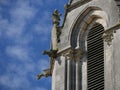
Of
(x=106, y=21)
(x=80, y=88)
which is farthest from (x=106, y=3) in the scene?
(x=80, y=88)

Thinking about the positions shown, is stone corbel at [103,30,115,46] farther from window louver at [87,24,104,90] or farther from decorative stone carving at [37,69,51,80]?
decorative stone carving at [37,69,51,80]

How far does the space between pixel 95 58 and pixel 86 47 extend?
2.94 ft

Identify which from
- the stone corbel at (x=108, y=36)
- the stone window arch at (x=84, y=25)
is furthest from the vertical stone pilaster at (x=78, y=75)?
the stone corbel at (x=108, y=36)

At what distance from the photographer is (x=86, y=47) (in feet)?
144

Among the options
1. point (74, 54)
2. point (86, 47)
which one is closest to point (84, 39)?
point (86, 47)

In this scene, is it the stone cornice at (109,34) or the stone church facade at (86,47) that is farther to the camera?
the stone cornice at (109,34)

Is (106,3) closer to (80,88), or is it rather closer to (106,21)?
(106,21)

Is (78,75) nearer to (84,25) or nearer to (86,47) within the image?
(86,47)

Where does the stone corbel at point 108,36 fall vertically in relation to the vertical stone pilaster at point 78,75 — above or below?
above

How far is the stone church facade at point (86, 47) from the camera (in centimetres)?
4206

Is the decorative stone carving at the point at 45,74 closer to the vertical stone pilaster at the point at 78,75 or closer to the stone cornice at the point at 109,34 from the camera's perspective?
the vertical stone pilaster at the point at 78,75

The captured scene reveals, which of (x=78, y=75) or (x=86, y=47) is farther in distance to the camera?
(x=86, y=47)

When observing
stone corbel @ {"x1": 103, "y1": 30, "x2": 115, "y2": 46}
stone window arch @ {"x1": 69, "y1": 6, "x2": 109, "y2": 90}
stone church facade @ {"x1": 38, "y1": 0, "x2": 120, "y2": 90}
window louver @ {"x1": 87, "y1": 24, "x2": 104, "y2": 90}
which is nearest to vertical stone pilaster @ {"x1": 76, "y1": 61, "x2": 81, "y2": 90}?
stone church facade @ {"x1": 38, "y1": 0, "x2": 120, "y2": 90}

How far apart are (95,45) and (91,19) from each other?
4.27 ft
